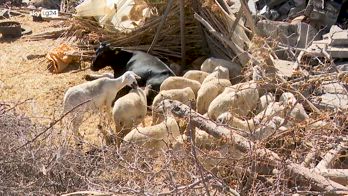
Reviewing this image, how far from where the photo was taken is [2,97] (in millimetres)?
6488

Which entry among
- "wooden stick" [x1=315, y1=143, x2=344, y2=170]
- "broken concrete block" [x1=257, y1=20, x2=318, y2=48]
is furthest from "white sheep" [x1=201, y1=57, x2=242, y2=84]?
"wooden stick" [x1=315, y1=143, x2=344, y2=170]

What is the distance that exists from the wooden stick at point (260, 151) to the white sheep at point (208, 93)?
88.2 inches

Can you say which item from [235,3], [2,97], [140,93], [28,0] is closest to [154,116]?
[140,93]

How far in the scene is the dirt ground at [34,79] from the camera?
5.84 metres

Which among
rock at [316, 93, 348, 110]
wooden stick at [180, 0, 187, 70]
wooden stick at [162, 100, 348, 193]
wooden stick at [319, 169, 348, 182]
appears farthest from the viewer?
wooden stick at [180, 0, 187, 70]

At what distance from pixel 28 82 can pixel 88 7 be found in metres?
1.63

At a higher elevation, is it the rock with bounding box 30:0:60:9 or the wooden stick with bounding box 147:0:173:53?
the wooden stick with bounding box 147:0:173:53

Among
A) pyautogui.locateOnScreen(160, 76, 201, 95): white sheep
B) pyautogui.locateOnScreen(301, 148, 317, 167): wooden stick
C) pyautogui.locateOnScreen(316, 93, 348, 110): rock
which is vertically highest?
pyautogui.locateOnScreen(301, 148, 317, 167): wooden stick

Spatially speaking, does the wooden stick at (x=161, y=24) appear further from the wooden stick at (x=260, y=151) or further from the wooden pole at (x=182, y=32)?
the wooden stick at (x=260, y=151)

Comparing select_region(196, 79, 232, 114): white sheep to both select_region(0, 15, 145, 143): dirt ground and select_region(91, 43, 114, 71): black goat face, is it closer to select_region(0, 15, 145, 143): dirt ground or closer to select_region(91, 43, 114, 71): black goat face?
select_region(0, 15, 145, 143): dirt ground

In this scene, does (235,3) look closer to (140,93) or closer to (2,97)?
(140,93)

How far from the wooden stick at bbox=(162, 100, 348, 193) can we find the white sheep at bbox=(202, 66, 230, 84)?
2571 mm

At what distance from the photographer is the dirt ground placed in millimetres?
5843

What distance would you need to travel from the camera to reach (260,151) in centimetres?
258
